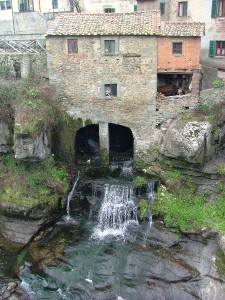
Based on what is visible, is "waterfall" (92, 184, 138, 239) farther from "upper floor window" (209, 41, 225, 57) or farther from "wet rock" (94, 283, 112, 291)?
"upper floor window" (209, 41, 225, 57)

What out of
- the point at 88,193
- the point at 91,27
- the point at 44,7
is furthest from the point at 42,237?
the point at 44,7

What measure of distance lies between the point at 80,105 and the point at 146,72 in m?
5.01

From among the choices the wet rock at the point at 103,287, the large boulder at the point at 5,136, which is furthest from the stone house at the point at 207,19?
the wet rock at the point at 103,287

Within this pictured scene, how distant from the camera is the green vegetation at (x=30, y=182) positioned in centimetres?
2178

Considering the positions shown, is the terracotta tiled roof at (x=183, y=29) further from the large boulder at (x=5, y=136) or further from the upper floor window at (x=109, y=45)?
the large boulder at (x=5, y=136)

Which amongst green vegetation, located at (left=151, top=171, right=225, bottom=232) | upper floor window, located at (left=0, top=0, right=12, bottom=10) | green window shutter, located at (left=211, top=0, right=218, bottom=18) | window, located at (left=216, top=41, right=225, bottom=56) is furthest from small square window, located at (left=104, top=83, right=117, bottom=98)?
upper floor window, located at (left=0, top=0, right=12, bottom=10)

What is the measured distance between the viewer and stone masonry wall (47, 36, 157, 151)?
2348cm

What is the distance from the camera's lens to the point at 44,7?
3559 cm

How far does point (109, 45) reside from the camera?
23.5 meters

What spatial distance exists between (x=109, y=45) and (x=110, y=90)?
2920 millimetres

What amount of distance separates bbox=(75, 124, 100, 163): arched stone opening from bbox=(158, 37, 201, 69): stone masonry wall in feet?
25.3

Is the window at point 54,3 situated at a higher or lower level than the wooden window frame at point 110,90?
higher

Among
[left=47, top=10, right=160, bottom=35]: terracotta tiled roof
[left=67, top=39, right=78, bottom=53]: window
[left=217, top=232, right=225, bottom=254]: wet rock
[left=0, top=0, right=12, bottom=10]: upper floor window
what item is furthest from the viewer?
[left=0, top=0, right=12, bottom=10]: upper floor window

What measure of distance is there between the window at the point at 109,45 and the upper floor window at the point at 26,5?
15.2 metres
